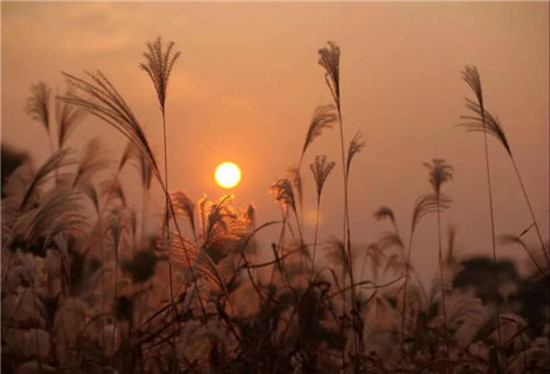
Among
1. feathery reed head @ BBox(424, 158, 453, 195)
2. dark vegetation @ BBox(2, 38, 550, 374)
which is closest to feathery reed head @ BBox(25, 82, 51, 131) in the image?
dark vegetation @ BBox(2, 38, 550, 374)

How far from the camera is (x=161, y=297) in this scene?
4555 millimetres

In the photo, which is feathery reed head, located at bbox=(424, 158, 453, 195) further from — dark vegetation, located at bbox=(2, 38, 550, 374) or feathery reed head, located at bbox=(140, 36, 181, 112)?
feathery reed head, located at bbox=(140, 36, 181, 112)

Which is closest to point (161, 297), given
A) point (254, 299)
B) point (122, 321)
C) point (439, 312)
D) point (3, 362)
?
point (122, 321)

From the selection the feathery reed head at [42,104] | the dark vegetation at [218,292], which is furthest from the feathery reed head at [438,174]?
the feathery reed head at [42,104]

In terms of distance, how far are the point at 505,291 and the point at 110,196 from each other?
8.94 feet

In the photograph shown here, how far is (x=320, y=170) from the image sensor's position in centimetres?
340

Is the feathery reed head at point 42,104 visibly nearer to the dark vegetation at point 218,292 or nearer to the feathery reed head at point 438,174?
the dark vegetation at point 218,292

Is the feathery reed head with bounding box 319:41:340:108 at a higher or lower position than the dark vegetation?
higher

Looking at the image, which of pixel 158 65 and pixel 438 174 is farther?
pixel 438 174

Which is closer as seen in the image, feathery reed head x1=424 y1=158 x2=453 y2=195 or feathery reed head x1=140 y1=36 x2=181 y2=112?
feathery reed head x1=140 y1=36 x2=181 y2=112

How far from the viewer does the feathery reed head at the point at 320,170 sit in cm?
338

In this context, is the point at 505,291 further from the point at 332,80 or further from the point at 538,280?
the point at 332,80

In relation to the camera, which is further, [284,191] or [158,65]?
[284,191]

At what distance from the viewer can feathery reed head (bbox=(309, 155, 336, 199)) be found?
3.38 meters
